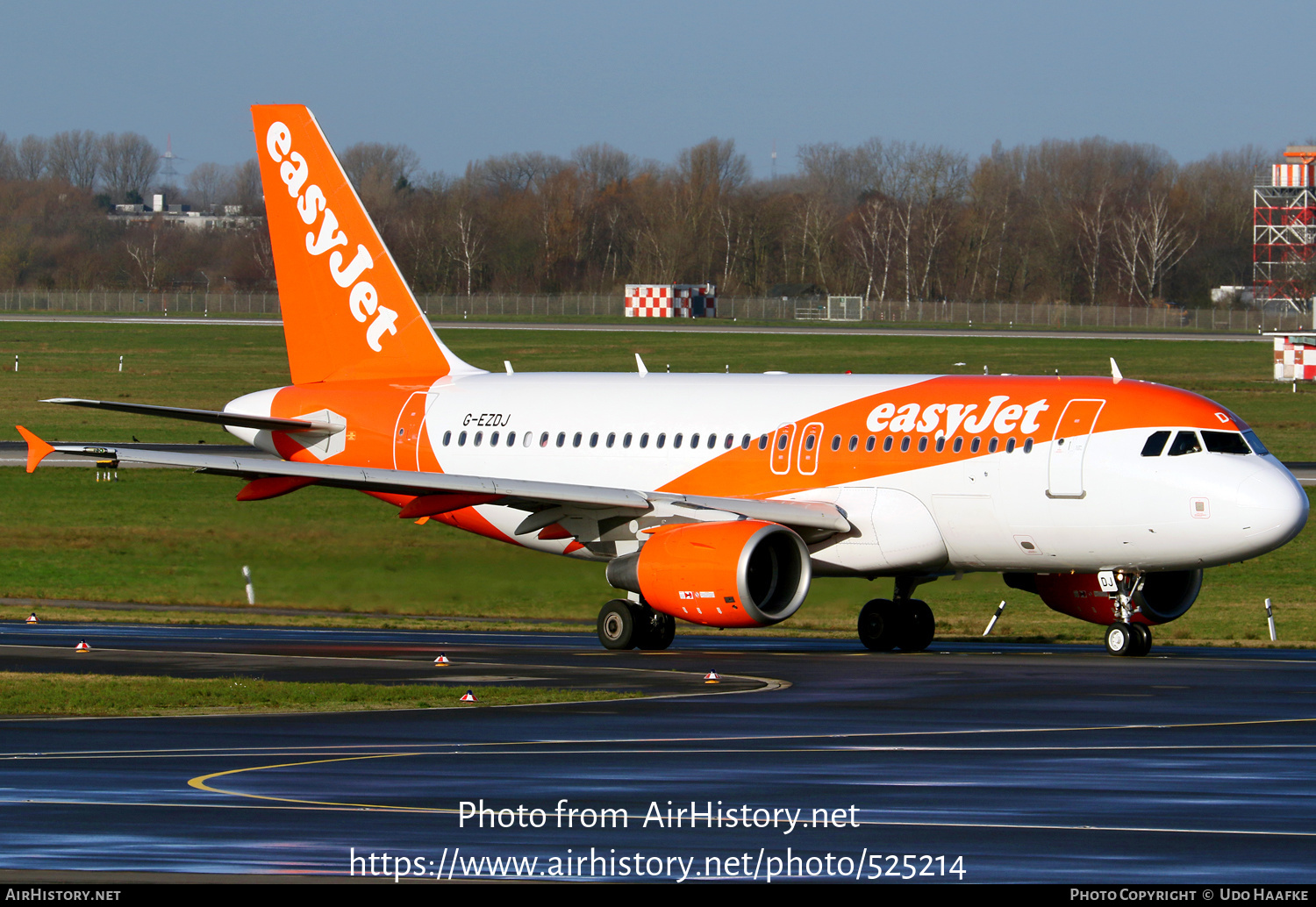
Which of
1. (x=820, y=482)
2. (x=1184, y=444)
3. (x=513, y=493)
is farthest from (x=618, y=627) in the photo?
(x=1184, y=444)

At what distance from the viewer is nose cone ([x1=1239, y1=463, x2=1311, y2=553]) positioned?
2802cm

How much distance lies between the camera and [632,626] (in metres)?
31.7

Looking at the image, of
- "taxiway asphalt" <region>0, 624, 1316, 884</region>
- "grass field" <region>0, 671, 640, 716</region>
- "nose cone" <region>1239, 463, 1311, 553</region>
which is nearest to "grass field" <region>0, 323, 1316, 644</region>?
"nose cone" <region>1239, 463, 1311, 553</region>

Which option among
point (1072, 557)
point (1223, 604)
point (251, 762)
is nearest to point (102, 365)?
point (1223, 604)

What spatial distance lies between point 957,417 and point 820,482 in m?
2.49

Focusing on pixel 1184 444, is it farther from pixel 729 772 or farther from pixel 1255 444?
pixel 729 772

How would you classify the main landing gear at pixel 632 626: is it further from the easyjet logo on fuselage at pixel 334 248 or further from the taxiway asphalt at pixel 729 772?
the easyjet logo on fuselage at pixel 334 248

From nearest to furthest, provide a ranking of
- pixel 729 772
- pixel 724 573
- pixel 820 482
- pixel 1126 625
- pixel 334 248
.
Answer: pixel 729 772
pixel 724 573
pixel 1126 625
pixel 820 482
pixel 334 248

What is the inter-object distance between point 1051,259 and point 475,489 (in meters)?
165

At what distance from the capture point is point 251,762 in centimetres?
1772

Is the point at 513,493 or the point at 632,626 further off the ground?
the point at 513,493

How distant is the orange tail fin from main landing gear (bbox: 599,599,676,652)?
842 centimetres

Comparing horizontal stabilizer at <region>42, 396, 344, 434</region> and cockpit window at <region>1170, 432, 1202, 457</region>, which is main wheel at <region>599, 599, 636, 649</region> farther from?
cockpit window at <region>1170, 432, 1202, 457</region>
